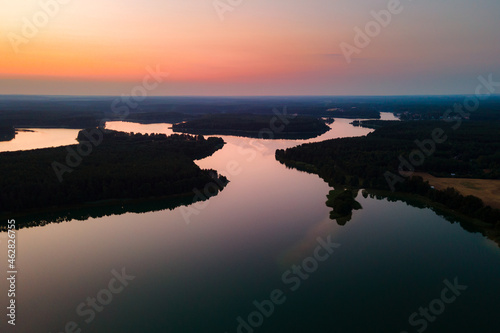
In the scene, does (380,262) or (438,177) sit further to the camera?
(438,177)

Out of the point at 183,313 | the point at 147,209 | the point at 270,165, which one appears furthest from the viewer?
the point at 270,165

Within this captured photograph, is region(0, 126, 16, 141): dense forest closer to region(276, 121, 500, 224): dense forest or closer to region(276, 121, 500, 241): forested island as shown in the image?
region(276, 121, 500, 241): forested island

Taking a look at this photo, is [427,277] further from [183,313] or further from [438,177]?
[438,177]

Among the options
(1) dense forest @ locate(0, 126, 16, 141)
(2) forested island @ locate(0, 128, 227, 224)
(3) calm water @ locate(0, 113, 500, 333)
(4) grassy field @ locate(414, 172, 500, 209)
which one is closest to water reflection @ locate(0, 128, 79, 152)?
(1) dense forest @ locate(0, 126, 16, 141)

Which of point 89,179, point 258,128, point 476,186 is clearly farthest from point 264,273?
point 258,128

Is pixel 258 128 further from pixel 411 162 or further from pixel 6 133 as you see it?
pixel 6 133

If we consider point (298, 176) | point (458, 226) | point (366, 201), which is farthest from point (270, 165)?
point (458, 226)

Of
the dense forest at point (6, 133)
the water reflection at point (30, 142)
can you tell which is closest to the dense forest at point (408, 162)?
the water reflection at point (30, 142)
